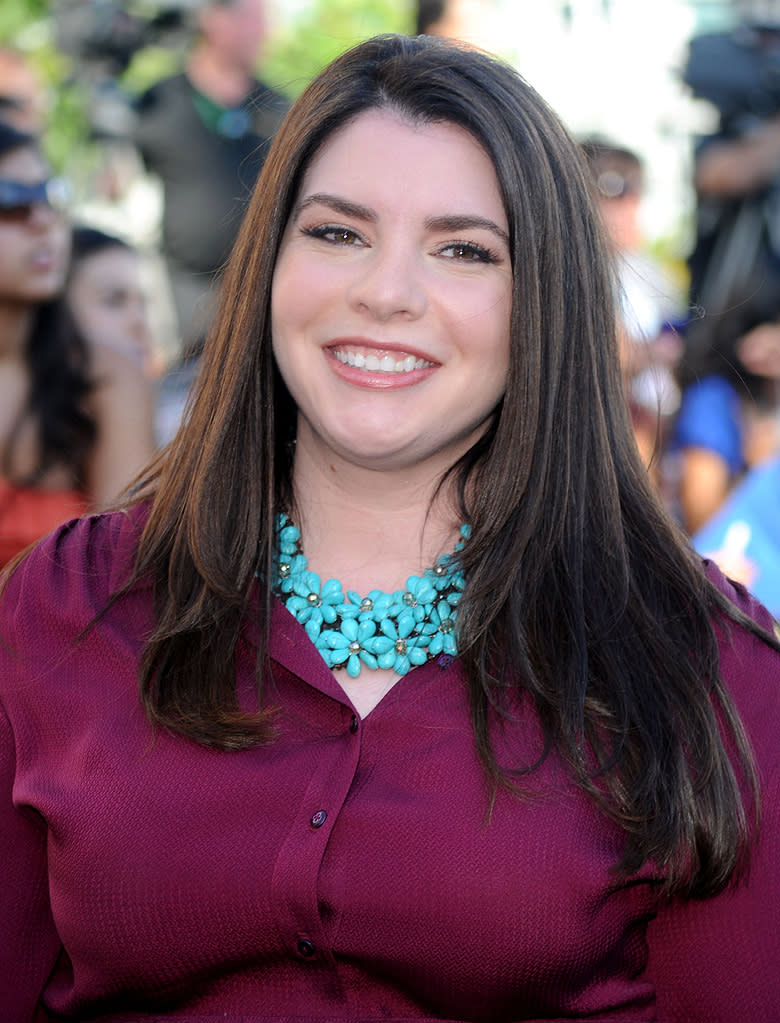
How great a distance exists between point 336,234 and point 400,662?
1.91ft

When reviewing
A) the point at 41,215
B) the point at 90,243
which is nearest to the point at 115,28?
the point at 90,243

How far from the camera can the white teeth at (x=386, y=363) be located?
1.90 m

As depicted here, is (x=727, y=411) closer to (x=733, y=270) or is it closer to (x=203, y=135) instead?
(x=733, y=270)

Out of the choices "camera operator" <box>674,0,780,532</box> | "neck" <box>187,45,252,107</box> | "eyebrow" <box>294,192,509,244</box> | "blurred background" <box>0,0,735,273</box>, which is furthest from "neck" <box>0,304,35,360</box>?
"eyebrow" <box>294,192,509,244</box>

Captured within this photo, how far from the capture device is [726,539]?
371cm

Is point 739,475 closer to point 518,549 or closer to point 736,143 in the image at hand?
point 736,143

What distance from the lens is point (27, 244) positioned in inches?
159

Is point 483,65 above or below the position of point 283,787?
above

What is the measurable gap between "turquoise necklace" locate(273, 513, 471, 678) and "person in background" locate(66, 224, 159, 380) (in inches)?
108

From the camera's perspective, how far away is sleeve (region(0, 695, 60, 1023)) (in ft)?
6.11

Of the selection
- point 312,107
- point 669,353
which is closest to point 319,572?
point 312,107

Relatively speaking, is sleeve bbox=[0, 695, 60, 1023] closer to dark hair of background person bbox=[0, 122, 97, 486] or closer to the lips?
the lips

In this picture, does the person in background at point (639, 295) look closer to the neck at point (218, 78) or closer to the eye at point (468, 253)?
the neck at point (218, 78)

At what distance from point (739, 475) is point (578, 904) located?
3.27m
